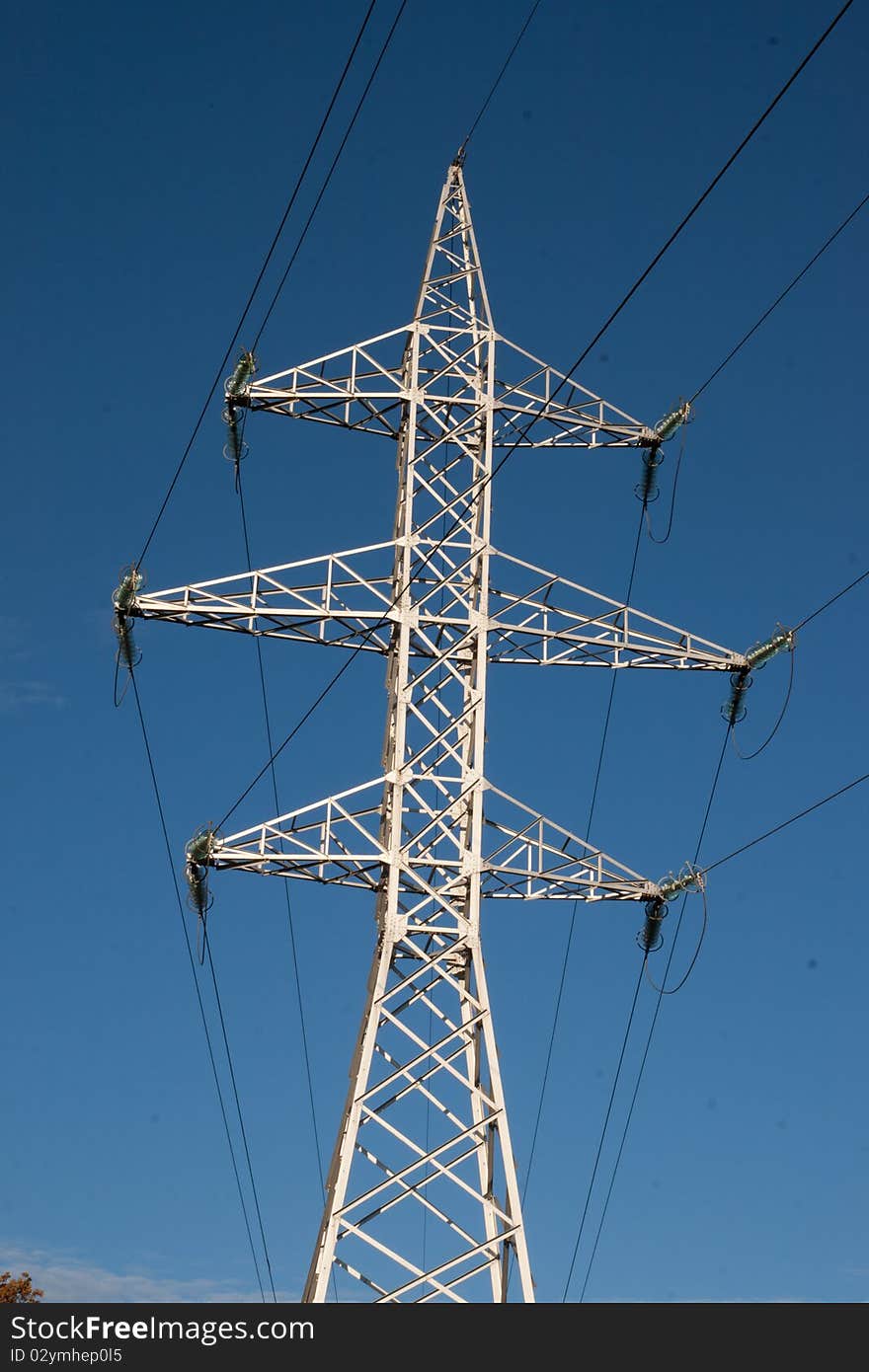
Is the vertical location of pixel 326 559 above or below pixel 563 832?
above

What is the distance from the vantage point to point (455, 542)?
2416 centimetres

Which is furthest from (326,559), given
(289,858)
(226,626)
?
(289,858)

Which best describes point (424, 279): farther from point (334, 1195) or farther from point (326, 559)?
point (334, 1195)

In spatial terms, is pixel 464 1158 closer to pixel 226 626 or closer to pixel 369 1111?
pixel 369 1111

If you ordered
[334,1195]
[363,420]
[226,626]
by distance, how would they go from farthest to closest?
[363,420]
[226,626]
[334,1195]

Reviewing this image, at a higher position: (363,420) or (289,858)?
(363,420)

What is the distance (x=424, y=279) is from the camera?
26.2 metres
